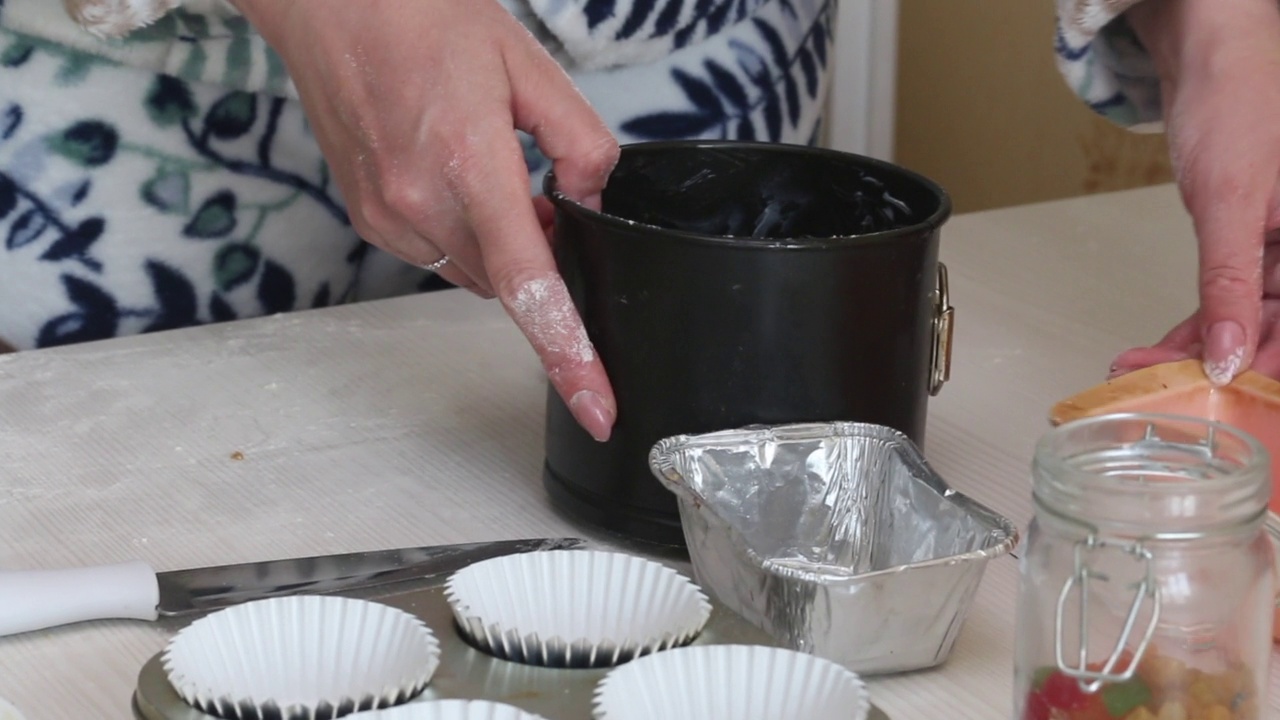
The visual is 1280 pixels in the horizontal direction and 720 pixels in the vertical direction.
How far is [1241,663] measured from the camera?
0.44 metres

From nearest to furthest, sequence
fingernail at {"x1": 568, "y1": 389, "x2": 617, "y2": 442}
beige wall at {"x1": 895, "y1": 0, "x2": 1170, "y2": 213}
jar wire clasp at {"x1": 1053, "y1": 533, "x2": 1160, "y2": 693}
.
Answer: jar wire clasp at {"x1": 1053, "y1": 533, "x2": 1160, "y2": 693} → fingernail at {"x1": 568, "y1": 389, "x2": 617, "y2": 442} → beige wall at {"x1": 895, "y1": 0, "x2": 1170, "y2": 213}

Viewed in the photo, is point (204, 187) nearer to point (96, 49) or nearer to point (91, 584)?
point (96, 49)

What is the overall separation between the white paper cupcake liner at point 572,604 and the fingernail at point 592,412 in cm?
8

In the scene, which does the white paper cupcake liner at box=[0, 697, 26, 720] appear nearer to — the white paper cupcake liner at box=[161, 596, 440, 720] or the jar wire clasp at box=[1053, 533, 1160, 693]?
the white paper cupcake liner at box=[161, 596, 440, 720]

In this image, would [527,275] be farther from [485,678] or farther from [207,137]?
[207,137]

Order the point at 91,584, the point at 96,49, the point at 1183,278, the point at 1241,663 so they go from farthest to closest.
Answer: the point at 1183,278 < the point at 96,49 < the point at 91,584 < the point at 1241,663

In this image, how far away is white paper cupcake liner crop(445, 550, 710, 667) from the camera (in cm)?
51

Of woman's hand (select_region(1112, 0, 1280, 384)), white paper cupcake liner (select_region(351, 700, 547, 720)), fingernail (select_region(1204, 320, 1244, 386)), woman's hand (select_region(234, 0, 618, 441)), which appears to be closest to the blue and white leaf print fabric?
woman's hand (select_region(234, 0, 618, 441))

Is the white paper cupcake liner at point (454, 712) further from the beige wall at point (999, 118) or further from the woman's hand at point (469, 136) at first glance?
the beige wall at point (999, 118)

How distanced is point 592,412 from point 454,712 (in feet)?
0.61

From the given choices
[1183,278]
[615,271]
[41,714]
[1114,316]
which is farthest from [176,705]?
[1183,278]

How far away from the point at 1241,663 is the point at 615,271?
275 mm

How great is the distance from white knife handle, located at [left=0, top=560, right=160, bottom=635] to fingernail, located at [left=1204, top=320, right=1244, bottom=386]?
1.40ft

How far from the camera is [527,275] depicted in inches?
24.8
